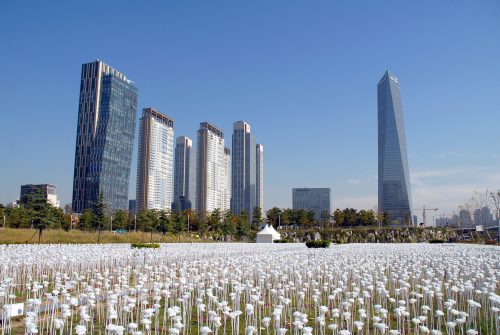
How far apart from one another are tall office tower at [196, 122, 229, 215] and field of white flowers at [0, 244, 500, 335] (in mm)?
130286

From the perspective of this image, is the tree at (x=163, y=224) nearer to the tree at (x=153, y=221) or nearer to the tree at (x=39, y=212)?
the tree at (x=153, y=221)

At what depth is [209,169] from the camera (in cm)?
16025

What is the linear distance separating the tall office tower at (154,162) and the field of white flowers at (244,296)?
119680 mm

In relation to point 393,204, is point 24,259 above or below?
below

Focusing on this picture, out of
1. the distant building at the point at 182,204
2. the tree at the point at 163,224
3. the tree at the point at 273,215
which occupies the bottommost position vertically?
the tree at the point at 163,224

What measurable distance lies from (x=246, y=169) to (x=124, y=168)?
63.6 metres

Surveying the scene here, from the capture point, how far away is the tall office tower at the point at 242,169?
598ft

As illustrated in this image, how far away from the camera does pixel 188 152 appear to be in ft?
627

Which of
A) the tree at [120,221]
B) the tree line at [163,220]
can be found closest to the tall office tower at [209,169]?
the tree line at [163,220]

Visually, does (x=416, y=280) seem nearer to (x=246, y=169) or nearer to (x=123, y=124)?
(x=123, y=124)

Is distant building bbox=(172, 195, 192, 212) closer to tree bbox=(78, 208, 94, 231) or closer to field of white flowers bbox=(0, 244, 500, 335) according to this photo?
tree bbox=(78, 208, 94, 231)

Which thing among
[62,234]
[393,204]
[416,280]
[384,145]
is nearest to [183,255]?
[416,280]

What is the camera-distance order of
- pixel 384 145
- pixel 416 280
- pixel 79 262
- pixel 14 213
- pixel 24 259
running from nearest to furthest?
1. pixel 416 280
2. pixel 24 259
3. pixel 79 262
4. pixel 14 213
5. pixel 384 145

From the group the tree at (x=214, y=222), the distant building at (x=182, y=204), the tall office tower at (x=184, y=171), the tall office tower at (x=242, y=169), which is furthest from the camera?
the tall office tower at (x=184, y=171)
